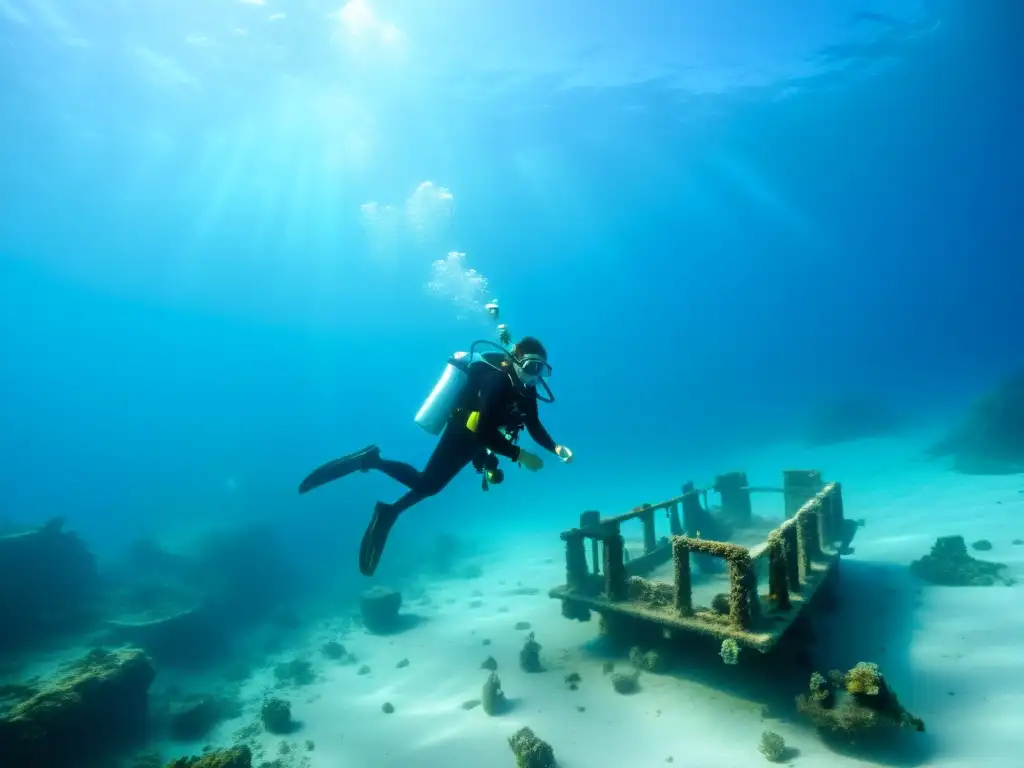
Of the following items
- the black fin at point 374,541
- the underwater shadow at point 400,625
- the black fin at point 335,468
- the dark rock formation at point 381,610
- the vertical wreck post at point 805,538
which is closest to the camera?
the black fin at point 374,541

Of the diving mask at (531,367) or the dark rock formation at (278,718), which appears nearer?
the diving mask at (531,367)

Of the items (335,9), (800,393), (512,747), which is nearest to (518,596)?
(512,747)


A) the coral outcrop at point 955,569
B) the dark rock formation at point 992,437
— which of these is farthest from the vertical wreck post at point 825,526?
the dark rock formation at point 992,437

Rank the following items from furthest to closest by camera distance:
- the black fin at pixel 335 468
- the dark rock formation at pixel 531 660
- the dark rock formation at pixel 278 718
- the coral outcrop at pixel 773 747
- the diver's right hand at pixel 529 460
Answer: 1. the dark rock formation at pixel 278 718
2. the dark rock formation at pixel 531 660
3. the black fin at pixel 335 468
4. the coral outcrop at pixel 773 747
5. the diver's right hand at pixel 529 460

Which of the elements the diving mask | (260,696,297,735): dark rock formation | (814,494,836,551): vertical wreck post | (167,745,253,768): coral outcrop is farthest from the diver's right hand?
(260,696,297,735): dark rock formation

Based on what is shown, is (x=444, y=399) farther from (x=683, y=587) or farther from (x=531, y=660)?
(x=531, y=660)

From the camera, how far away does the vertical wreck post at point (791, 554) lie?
7.39 metres

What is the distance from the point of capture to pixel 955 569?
33.6 ft

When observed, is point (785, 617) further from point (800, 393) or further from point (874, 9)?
point (800, 393)

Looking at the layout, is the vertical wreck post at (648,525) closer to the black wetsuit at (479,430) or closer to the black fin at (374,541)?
the black wetsuit at (479,430)

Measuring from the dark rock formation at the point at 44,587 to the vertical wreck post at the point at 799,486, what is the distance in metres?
20.9

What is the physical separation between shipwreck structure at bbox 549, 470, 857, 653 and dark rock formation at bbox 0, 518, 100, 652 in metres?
15.9

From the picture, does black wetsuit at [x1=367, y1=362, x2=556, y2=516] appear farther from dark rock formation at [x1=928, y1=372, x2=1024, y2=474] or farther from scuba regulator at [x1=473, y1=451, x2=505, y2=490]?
dark rock formation at [x1=928, y1=372, x2=1024, y2=474]

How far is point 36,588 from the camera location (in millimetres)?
16172
